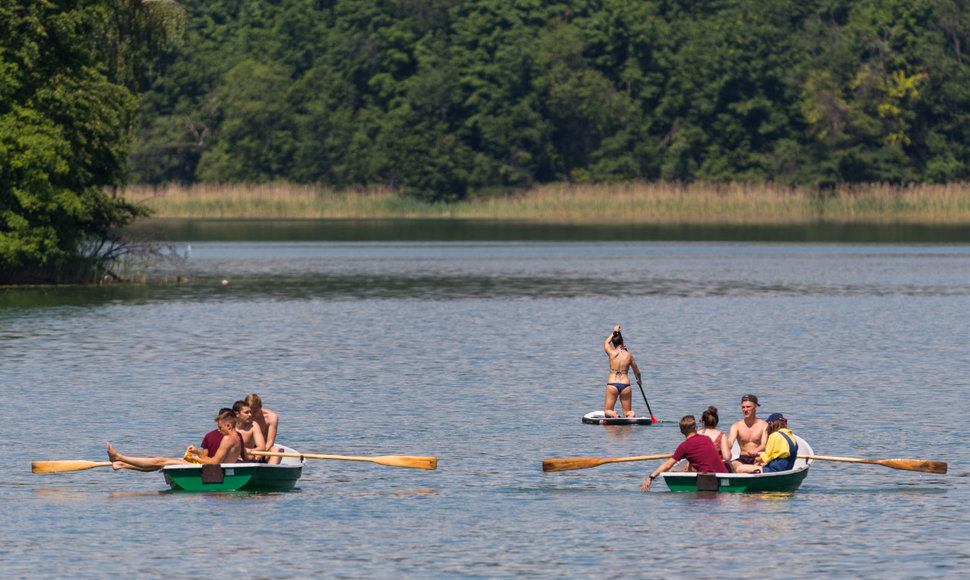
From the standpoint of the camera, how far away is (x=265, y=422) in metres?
25.3

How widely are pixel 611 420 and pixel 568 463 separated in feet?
21.4

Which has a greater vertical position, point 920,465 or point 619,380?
point 619,380

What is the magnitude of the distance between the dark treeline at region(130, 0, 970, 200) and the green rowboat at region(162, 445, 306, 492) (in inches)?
4518

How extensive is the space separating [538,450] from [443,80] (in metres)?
121

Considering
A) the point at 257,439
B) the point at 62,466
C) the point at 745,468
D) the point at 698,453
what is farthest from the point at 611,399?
the point at 62,466

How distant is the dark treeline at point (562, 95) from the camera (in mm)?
137000

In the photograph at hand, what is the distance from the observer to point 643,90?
149750 millimetres

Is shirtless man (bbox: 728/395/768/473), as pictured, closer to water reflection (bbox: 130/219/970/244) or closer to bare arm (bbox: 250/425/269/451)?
bare arm (bbox: 250/425/269/451)

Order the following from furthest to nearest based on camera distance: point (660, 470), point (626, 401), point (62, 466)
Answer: point (626, 401), point (62, 466), point (660, 470)

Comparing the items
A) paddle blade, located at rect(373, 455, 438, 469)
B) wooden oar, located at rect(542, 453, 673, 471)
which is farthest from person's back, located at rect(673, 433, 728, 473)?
paddle blade, located at rect(373, 455, 438, 469)

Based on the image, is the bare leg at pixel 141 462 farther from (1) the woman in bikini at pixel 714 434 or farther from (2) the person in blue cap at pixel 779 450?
(2) the person in blue cap at pixel 779 450

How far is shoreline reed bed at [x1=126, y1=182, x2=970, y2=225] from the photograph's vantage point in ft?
406

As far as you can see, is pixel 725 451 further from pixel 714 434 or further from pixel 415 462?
pixel 415 462

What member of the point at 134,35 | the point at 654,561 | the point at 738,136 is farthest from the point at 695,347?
the point at 738,136
